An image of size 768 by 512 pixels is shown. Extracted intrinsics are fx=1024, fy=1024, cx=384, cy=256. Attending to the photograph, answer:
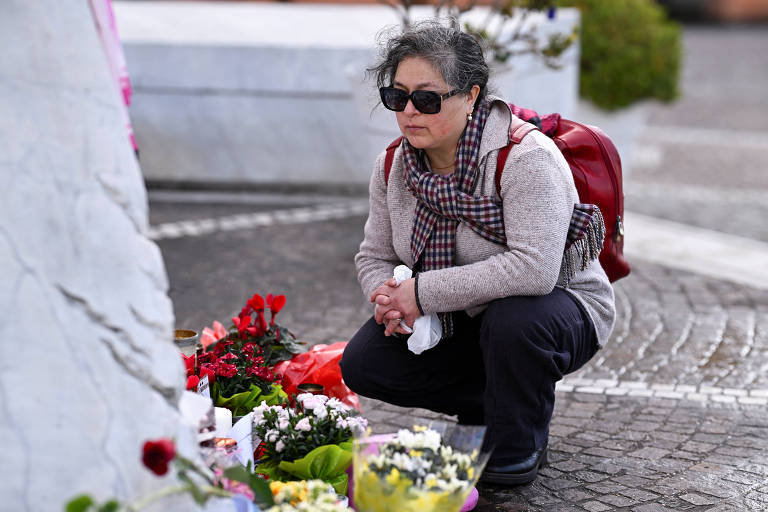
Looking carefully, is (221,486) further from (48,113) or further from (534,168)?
(534,168)

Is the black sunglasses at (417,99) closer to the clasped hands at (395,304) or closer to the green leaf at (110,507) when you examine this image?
the clasped hands at (395,304)

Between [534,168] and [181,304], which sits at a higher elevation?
[534,168]

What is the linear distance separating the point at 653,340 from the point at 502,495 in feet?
6.47

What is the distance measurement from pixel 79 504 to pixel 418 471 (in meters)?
0.74

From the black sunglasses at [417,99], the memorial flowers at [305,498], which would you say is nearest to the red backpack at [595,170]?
the black sunglasses at [417,99]

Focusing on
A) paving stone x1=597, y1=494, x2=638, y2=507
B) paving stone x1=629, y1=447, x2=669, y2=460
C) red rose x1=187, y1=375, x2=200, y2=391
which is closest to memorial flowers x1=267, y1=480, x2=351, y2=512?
red rose x1=187, y1=375, x2=200, y2=391

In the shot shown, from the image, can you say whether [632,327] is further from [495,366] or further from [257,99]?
[257,99]

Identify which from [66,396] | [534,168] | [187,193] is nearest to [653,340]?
[534,168]

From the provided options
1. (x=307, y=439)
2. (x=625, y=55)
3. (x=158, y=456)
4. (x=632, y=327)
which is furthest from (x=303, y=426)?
(x=625, y=55)

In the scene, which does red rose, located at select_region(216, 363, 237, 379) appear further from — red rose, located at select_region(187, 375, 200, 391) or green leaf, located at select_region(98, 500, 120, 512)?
green leaf, located at select_region(98, 500, 120, 512)

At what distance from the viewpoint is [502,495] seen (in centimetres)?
318

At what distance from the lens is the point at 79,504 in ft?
6.36

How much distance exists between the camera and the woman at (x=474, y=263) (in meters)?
2.96

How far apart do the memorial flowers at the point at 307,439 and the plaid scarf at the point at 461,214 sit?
468mm
